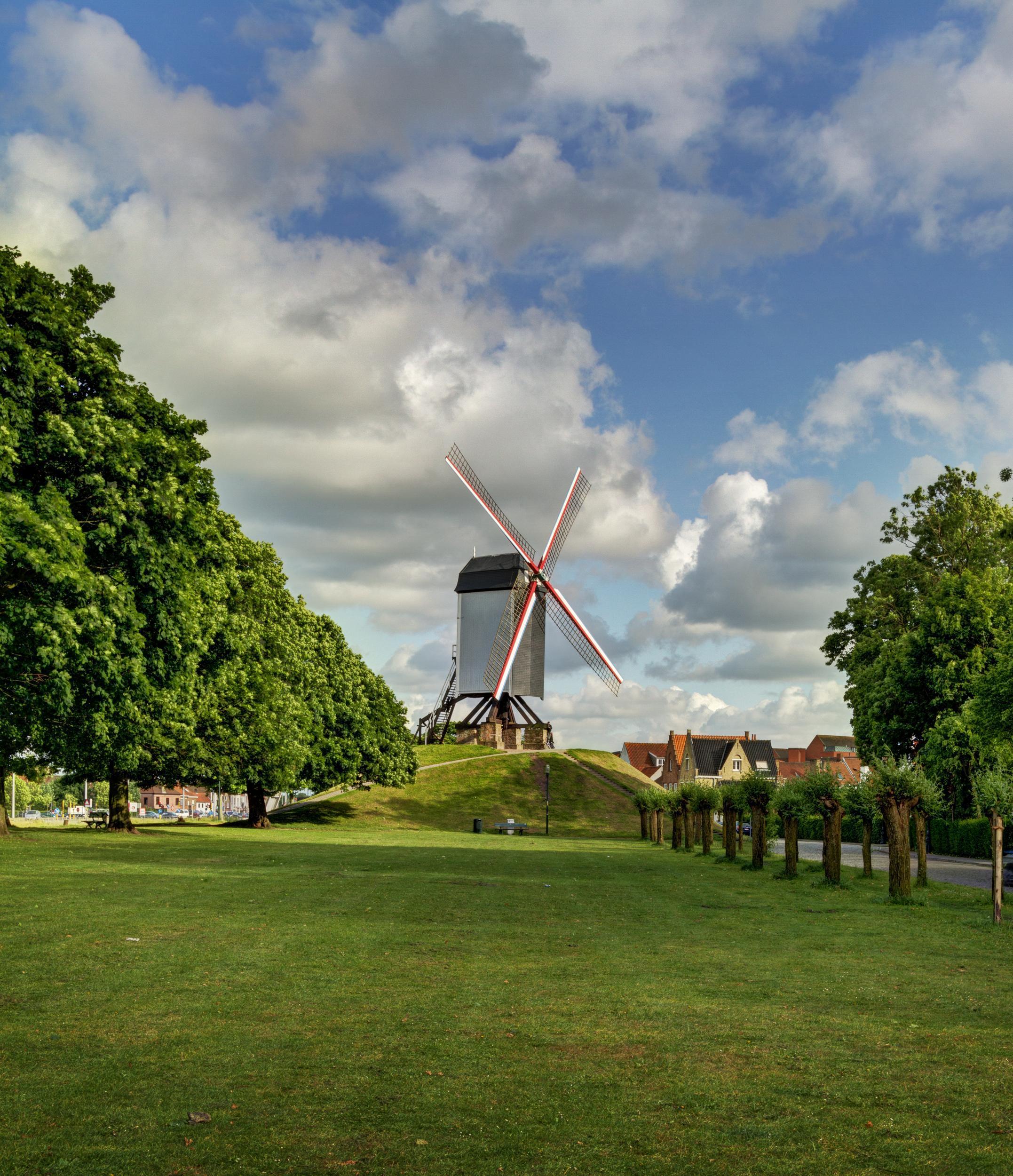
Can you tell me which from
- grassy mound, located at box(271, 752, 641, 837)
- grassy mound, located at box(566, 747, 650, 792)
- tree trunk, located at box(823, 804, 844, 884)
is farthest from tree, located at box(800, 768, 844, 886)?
grassy mound, located at box(566, 747, 650, 792)

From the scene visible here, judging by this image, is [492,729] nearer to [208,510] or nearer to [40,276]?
[208,510]

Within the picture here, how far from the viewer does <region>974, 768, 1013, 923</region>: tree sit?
21.3 meters

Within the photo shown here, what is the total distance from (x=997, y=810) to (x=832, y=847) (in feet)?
25.5

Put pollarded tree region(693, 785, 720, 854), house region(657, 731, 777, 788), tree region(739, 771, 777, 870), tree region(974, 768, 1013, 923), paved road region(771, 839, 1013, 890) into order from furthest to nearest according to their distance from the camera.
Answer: house region(657, 731, 777, 788)
pollarded tree region(693, 785, 720, 854)
paved road region(771, 839, 1013, 890)
tree region(739, 771, 777, 870)
tree region(974, 768, 1013, 923)

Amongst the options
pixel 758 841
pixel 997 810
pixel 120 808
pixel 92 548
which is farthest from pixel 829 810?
pixel 120 808

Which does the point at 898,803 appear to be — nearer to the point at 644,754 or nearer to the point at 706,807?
the point at 706,807

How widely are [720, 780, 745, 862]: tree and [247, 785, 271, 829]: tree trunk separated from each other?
87.3ft

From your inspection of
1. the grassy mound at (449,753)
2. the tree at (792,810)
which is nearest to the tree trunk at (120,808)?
the tree at (792,810)

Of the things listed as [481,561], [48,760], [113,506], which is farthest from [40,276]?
[481,561]

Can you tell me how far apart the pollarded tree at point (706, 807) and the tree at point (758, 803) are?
487 centimetres

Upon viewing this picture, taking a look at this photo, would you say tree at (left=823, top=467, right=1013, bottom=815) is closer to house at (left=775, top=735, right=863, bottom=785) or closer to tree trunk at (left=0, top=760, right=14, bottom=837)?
tree trunk at (left=0, top=760, right=14, bottom=837)

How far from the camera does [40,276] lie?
28109 millimetres

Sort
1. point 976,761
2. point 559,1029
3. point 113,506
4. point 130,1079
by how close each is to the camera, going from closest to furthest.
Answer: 1. point 130,1079
2. point 559,1029
3. point 113,506
4. point 976,761

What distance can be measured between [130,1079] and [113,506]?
69.2ft
